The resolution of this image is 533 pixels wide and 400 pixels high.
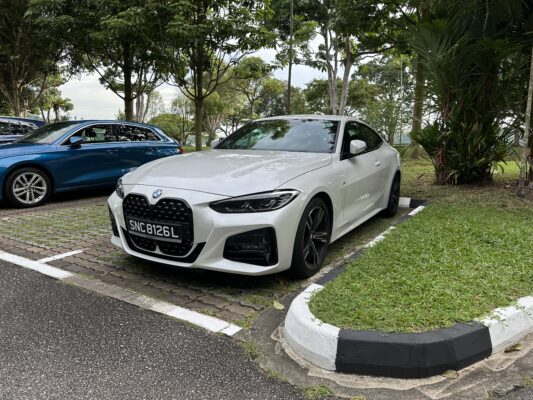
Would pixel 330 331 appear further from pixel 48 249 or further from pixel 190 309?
pixel 48 249

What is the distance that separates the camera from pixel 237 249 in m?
3.28

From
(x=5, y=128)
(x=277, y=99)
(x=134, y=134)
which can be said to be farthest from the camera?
(x=277, y=99)

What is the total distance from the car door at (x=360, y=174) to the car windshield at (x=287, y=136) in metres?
0.21

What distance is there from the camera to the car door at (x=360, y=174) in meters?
4.41

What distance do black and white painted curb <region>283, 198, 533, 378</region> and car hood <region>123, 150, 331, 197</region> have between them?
116 centimetres

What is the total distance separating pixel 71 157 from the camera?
7.26 metres

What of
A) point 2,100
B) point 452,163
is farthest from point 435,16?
point 2,100

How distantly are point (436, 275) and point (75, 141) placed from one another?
20.2 feet

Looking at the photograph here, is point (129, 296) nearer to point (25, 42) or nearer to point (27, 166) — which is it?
point (27, 166)

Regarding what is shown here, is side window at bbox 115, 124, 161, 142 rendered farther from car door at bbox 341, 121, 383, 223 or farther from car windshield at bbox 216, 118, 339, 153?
car door at bbox 341, 121, 383, 223

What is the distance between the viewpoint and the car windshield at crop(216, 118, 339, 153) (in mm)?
4539

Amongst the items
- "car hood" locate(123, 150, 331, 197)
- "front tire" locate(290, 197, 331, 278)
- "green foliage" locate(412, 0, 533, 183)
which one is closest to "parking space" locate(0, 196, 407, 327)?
"front tire" locate(290, 197, 331, 278)

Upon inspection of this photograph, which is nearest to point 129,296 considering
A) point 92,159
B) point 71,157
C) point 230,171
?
point 230,171

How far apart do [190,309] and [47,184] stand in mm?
5016
